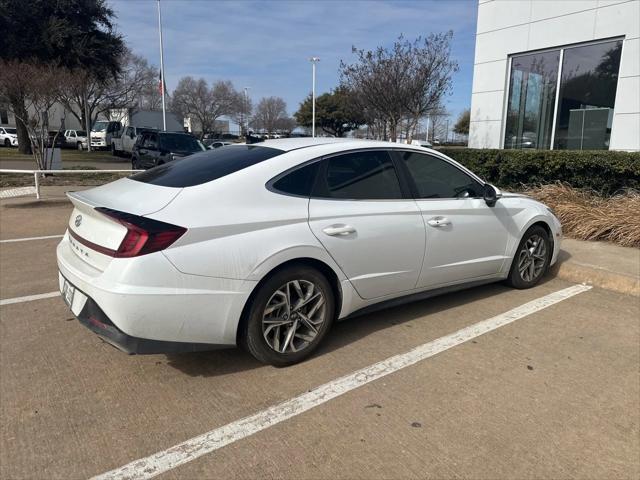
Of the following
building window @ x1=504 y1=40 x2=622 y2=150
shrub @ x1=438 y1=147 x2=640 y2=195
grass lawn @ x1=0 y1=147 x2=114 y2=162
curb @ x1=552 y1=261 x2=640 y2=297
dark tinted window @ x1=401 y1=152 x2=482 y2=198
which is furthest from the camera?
grass lawn @ x1=0 y1=147 x2=114 y2=162

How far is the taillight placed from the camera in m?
2.86

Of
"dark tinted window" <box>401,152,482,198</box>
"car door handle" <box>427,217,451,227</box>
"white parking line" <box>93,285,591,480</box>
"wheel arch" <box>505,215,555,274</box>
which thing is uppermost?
"dark tinted window" <box>401,152,482,198</box>

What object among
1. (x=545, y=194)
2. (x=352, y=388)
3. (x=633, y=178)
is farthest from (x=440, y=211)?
(x=633, y=178)

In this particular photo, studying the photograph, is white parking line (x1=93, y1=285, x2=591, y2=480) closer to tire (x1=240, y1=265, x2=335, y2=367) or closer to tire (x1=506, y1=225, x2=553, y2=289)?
tire (x1=240, y1=265, x2=335, y2=367)

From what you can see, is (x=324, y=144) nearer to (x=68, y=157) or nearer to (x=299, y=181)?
(x=299, y=181)

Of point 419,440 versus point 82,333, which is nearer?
point 419,440

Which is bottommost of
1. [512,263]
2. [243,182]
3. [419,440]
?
[419,440]

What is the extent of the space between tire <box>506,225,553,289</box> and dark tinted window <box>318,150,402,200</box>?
180 centimetres

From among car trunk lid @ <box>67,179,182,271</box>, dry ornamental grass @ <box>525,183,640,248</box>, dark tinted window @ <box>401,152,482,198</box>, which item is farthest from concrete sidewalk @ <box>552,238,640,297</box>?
car trunk lid @ <box>67,179,182,271</box>

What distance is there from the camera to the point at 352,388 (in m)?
3.21

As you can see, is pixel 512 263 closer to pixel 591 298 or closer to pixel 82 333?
pixel 591 298

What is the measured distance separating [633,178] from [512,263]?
15.2 ft

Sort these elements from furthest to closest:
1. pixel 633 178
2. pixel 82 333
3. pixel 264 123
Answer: pixel 264 123, pixel 633 178, pixel 82 333

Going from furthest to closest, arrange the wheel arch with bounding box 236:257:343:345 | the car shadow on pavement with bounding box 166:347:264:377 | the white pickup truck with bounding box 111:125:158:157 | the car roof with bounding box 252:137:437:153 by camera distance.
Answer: the white pickup truck with bounding box 111:125:158:157, the car roof with bounding box 252:137:437:153, the car shadow on pavement with bounding box 166:347:264:377, the wheel arch with bounding box 236:257:343:345
